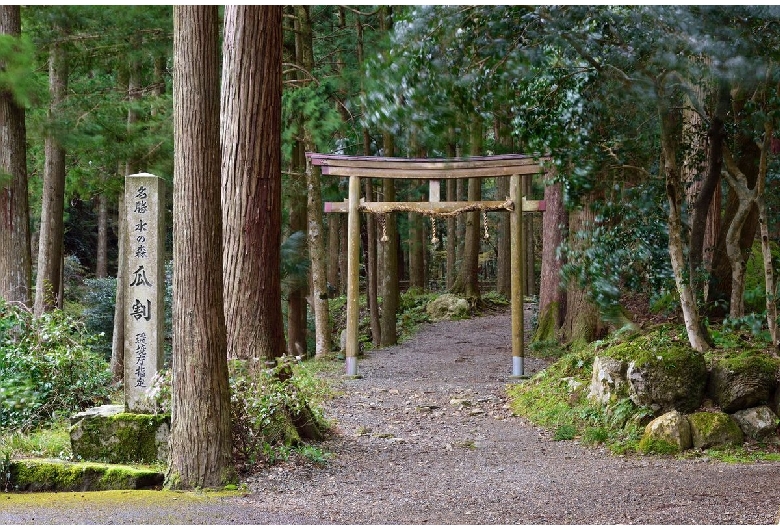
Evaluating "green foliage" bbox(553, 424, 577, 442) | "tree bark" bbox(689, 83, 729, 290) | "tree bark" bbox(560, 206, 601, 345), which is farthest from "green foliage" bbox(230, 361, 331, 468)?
"tree bark" bbox(560, 206, 601, 345)

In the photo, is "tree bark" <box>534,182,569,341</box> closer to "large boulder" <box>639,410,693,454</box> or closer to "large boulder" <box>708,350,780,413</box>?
"large boulder" <box>708,350,780,413</box>

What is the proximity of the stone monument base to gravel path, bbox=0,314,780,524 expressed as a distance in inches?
36.6

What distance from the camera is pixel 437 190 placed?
42.8 feet

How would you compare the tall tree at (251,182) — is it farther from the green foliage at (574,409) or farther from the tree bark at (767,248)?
the tree bark at (767,248)

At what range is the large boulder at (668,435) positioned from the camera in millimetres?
7527

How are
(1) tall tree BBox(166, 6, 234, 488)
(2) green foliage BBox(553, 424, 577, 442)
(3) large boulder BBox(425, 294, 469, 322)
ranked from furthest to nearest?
1. (3) large boulder BBox(425, 294, 469, 322)
2. (2) green foliage BBox(553, 424, 577, 442)
3. (1) tall tree BBox(166, 6, 234, 488)

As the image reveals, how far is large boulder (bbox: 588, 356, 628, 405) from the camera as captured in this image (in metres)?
8.48

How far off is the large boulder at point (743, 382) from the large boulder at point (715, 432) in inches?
8.7

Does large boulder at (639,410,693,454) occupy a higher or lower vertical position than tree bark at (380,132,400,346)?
lower

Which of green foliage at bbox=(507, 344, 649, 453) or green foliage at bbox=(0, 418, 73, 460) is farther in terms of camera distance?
green foliage at bbox=(507, 344, 649, 453)

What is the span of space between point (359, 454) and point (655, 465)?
9.12ft

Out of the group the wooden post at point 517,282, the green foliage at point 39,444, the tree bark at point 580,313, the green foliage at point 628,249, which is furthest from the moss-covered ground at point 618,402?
the green foliage at point 39,444

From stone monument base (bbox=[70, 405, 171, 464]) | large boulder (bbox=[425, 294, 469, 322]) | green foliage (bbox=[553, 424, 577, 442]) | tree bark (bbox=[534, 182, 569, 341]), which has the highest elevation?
tree bark (bbox=[534, 182, 569, 341])

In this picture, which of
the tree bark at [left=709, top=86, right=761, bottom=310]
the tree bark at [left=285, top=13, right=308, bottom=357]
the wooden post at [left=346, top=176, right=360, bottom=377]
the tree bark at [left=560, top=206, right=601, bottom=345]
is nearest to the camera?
the tree bark at [left=709, top=86, right=761, bottom=310]
